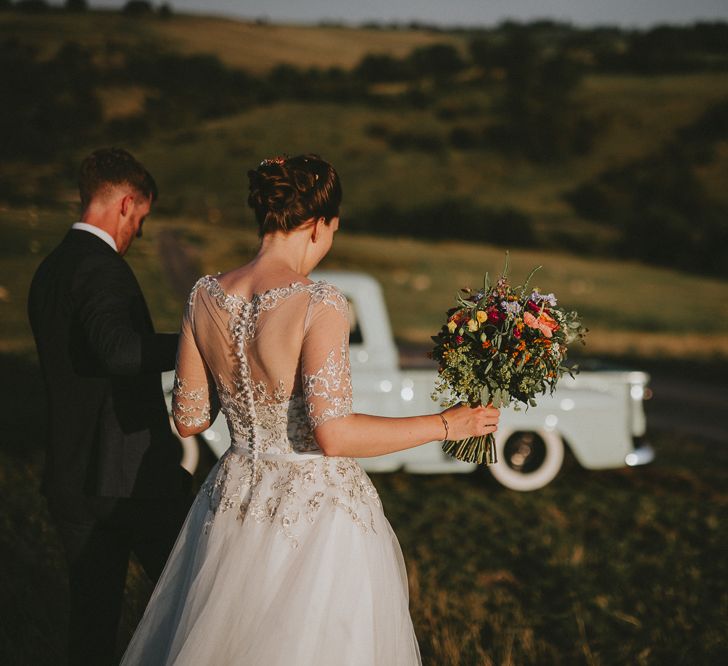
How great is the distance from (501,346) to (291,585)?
1.00 meters

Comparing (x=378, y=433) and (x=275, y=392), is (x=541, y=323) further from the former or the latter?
(x=275, y=392)

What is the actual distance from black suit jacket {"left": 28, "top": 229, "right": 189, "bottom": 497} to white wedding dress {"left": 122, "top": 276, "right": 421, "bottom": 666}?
1.50 feet

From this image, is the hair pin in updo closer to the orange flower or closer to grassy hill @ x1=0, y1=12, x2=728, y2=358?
the orange flower

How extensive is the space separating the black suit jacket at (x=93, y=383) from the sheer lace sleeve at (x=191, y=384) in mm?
244

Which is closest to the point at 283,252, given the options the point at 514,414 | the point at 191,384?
the point at 191,384

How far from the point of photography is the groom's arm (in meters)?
2.65

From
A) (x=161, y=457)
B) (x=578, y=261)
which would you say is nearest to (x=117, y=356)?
(x=161, y=457)

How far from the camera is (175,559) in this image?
8.37 ft

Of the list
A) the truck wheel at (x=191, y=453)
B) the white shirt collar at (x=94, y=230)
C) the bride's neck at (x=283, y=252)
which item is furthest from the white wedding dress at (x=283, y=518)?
the truck wheel at (x=191, y=453)

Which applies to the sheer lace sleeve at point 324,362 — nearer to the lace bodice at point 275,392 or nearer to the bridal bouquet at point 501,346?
the lace bodice at point 275,392

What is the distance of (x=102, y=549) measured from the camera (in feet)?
9.56

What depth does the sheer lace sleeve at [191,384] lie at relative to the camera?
2416mm

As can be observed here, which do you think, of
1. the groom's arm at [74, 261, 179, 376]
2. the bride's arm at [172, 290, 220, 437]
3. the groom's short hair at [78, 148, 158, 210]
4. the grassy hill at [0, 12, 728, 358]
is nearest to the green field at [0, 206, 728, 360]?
the grassy hill at [0, 12, 728, 358]

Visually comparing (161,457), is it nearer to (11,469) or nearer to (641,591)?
(641,591)
